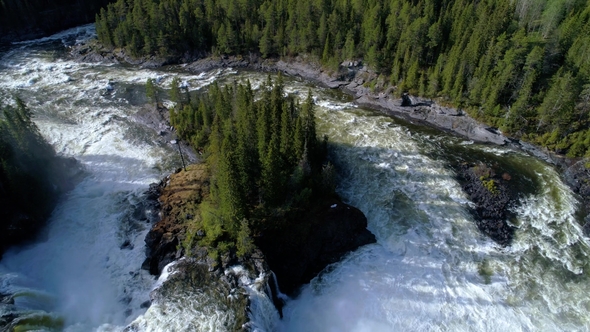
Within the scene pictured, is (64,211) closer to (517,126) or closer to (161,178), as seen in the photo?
(161,178)

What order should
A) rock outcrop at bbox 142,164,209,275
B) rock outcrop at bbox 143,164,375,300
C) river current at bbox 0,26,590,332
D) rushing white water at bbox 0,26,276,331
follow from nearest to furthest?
1. rushing white water at bbox 0,26,276,331
2. river current at bbox 0,26,590,332
3. rock outcrop at bbox 142,164,209,275
4. rock outcrop at bbox 143,164,375,300

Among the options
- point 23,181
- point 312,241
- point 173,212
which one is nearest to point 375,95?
point 312,241

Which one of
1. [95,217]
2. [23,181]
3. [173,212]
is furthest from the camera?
[95,217]

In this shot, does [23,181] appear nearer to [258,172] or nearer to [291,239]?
[258,172]

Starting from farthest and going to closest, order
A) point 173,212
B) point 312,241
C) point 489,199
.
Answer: point 489,199, point 173,212, point 312,241

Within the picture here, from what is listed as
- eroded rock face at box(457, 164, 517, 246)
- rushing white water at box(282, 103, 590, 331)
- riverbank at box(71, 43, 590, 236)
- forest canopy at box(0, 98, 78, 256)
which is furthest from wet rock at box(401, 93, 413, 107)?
forest canopy at box(0, 98, 78, 256)

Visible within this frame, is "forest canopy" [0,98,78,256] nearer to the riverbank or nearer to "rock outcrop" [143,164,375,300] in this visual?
"rock outcrop" [143,164,375,300]

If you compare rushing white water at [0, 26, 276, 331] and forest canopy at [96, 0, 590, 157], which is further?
forest canopy at [96, 0, 590, 157]
